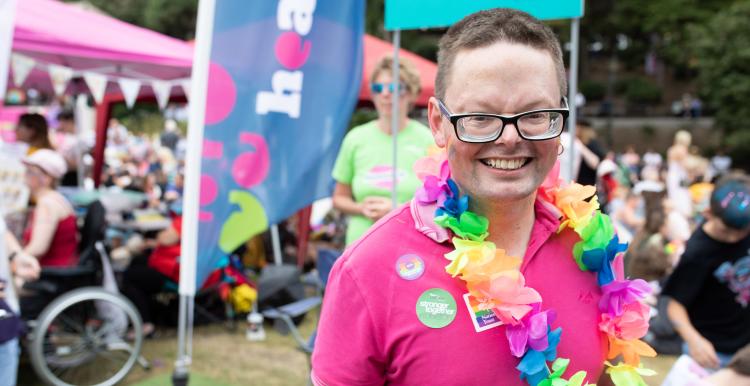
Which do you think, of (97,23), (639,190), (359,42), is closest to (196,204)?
(359,42)

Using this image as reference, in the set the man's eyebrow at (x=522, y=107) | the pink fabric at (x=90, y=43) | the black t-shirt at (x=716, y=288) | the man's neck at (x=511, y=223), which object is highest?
the pink fabric at (x=90, y=43)

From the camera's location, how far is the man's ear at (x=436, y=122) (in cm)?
136

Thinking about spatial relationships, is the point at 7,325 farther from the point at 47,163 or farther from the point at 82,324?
the point at 47,163

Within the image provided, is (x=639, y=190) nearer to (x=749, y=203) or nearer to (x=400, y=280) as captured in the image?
(x=749, y=203)

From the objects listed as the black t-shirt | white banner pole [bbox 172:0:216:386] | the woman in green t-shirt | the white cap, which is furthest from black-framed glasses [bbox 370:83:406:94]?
the white cap

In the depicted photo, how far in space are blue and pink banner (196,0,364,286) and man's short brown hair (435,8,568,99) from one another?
240cm

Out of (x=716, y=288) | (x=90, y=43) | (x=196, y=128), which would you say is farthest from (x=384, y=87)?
(x=90, y=43)

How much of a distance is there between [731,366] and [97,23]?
5.91 metres

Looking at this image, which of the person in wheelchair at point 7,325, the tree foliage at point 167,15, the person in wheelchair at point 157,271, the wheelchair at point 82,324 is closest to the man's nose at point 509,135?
the person in wheelchair at point 7,325

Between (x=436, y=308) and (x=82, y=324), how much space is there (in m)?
3.99

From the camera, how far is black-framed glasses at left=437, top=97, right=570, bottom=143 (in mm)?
1233

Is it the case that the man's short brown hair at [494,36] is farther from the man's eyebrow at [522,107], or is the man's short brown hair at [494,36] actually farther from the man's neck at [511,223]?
the man's neck at [511,223]

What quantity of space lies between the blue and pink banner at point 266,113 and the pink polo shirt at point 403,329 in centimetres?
238

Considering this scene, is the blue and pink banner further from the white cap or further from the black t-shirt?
the black t-shirt
